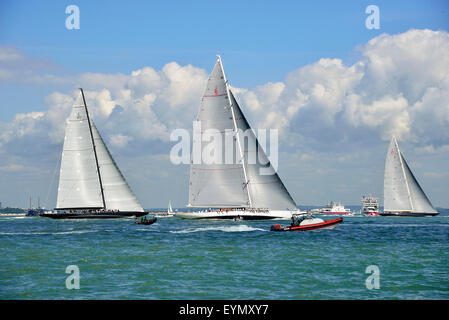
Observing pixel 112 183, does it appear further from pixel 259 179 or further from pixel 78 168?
pixel 259 179

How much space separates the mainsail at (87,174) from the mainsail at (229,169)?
19812 millimetres

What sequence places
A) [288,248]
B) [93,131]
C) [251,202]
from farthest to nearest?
[93,131]
[251,202]
[288,248]

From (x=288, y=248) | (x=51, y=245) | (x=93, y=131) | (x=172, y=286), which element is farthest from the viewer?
(x=93, y=131)

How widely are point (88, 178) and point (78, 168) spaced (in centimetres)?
282

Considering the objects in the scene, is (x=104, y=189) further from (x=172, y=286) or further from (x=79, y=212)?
(x=172, y=286)

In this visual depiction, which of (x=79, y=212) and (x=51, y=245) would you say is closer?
(x=51, y=245)

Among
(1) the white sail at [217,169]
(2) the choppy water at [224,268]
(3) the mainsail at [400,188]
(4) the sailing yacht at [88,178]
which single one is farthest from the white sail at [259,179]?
(3) the mainsail at [400,188]

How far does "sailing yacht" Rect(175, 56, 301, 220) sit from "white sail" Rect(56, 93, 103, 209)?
23.5 meters

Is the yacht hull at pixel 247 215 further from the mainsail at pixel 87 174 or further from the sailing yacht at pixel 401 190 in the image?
the sailing yacht at pixel 401 190

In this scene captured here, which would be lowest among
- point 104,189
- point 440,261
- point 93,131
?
point 440,261

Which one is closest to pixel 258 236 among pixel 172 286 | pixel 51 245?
pixel 51 245

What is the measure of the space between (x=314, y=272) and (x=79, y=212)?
79240mm

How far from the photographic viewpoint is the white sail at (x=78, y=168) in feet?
343

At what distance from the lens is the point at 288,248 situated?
51.6 metres
